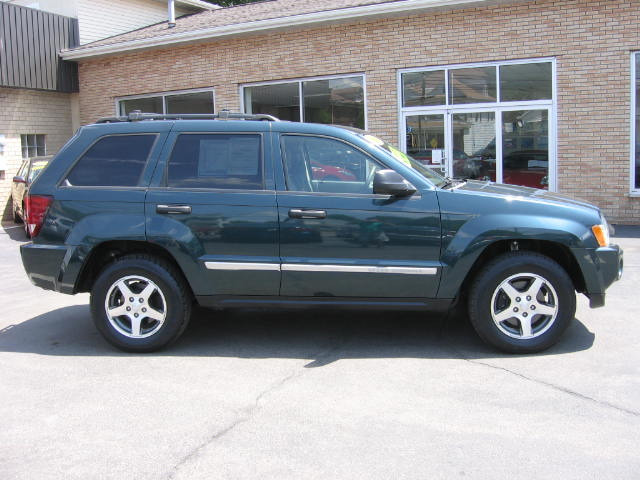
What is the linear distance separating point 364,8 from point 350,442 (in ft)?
36.3

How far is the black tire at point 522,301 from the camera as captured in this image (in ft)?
16.6

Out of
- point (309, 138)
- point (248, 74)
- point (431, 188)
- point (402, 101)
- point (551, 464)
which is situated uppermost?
point (248, 74)

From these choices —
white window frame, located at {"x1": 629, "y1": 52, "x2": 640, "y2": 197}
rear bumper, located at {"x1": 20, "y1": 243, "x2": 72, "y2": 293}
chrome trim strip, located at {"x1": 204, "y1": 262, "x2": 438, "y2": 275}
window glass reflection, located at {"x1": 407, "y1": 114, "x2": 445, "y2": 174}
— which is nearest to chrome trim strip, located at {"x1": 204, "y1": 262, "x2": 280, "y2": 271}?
chrome trim strip, located at {"x1": 204, "y1": 262, "x2": 438, "y2": 275}

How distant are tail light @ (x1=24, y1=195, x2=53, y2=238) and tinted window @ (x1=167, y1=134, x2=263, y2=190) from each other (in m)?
1.06

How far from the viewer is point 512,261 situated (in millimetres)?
5090

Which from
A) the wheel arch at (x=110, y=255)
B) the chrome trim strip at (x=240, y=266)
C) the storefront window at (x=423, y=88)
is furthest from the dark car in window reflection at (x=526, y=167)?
the wheel arch at (x=110, y=255)

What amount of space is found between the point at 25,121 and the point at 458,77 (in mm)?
11079

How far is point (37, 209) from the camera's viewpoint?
18.0ft

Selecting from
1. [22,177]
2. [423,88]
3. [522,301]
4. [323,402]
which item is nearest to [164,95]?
[22,177]

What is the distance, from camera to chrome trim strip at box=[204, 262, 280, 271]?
5.21m

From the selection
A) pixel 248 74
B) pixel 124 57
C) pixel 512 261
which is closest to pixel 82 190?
pixel 512 261

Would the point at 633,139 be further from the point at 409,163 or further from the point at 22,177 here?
the point at 22,177

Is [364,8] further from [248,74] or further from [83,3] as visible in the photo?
[83,3]

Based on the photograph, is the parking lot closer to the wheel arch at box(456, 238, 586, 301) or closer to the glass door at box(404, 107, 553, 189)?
the wheel arch at box(456, 238, 586, 301)
